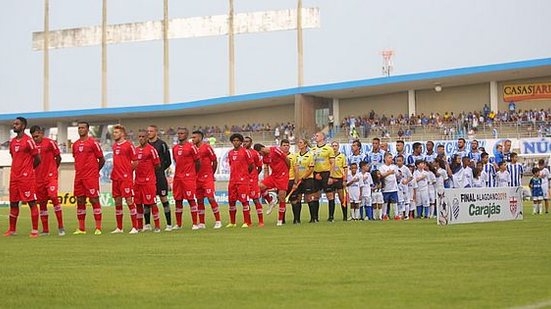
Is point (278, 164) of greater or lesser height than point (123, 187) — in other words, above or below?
above

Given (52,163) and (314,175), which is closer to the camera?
(52,163)

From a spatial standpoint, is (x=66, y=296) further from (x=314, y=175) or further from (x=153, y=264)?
(x=314, y=175)

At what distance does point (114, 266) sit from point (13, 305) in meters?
3.25

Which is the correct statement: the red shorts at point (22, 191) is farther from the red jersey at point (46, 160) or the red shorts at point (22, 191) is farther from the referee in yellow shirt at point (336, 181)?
the referee in yellow shirt at point (336, 181)

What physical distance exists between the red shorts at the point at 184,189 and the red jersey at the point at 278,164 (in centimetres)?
261

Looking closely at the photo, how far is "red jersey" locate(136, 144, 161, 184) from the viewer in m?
20.5

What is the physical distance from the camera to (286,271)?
10984mm

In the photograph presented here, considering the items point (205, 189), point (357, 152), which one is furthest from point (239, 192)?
point (357, 152)

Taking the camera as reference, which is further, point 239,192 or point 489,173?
point 489,173

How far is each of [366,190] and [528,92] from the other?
1380 inches

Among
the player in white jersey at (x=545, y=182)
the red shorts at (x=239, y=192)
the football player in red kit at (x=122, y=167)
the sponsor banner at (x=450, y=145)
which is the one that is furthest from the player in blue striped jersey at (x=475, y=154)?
the sponsor banner at (x=450, y=145)

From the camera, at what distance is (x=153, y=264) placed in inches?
482

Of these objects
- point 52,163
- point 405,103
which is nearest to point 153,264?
point 52,163

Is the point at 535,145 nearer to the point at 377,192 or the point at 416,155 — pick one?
the point at 416,155
